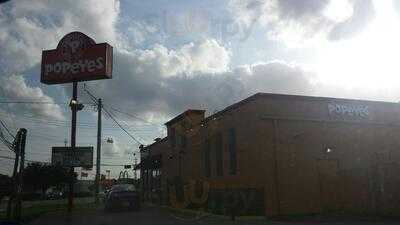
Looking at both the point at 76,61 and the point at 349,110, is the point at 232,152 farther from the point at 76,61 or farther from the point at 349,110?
the point at 76,61

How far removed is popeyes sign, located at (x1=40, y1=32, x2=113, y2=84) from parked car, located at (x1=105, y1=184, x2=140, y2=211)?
24.2 feet

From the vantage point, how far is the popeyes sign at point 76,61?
3416 cm

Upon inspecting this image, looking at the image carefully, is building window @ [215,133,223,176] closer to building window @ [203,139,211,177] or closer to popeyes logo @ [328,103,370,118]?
building window @ [203,139,211,177]

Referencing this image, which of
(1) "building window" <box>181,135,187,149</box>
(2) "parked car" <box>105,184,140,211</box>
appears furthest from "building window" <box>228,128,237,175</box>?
(1) "building window" <box>181,135,187,149</box>

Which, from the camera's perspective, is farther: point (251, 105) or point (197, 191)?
point (197, 191)

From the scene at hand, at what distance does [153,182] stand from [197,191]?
1549 centimetres

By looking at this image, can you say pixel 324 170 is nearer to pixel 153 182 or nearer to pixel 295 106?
Result: pixel 295 106

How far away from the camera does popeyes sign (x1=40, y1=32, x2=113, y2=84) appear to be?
34156 mm

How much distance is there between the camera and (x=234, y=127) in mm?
30422

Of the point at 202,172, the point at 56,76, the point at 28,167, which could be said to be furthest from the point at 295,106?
the point at 28,167

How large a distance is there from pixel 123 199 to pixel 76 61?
31.1 ft

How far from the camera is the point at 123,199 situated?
3219 cm

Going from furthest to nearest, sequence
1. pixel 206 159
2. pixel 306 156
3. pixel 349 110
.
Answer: pixel 206 159 < pixel 349 110 < pixel 306 156

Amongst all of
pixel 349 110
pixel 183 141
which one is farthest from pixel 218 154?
pixel 349 110
